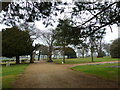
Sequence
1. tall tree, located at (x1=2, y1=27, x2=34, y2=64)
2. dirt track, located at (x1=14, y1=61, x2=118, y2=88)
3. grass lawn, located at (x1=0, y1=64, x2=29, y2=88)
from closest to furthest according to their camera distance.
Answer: dirt track, located at (x1=14, y1=61, x2=118, y2=88) < grass lawn, located at (x1=0, y1=64, x2=29, y2=88) < tall tree, located at (x1=2, y1=27, x2=34, y2=64)

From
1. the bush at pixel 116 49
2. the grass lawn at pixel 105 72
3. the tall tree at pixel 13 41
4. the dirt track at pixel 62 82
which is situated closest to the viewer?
the dirt track at pixel 62 82

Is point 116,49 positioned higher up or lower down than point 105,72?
higher up

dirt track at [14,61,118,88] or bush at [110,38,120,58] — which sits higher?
bush at [110,38,120,58]

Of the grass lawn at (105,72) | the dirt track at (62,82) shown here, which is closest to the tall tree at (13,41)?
the grass lawn at (105,72)

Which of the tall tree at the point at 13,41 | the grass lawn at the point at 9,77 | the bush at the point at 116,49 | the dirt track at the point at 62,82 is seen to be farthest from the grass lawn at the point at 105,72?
the bush at the point at 116,49

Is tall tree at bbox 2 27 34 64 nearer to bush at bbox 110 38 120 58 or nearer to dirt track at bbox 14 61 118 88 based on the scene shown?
dirt track at bbox 14 61 118 88

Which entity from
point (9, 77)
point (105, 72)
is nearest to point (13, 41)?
point (9, 77)

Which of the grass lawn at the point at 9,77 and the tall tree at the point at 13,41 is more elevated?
the tall tree at the point at 13,41

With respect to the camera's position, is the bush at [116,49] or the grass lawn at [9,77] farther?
the bush at [116,49]

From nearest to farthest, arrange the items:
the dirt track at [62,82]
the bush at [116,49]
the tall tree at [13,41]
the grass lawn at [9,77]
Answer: the dirt track at [62,82] → the grass lawn at [9,77] → the tall tree at [13,41] → the bush at [116,49]

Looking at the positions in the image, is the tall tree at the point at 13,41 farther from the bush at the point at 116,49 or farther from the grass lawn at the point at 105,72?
the bush at the point at 116,49

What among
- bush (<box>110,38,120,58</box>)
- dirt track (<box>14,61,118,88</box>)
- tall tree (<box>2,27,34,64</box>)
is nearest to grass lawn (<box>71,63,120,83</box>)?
dirt track (<box>14,61,118,88</box>)

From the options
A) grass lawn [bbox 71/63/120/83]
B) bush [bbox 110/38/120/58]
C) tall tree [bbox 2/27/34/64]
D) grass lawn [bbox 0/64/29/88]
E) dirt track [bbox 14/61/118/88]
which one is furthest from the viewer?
bush [bbox 110/38/120/58]

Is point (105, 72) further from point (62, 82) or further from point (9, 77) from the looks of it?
point (9, 77)
